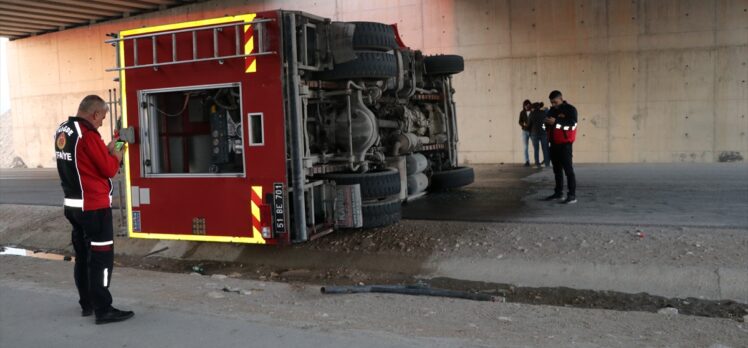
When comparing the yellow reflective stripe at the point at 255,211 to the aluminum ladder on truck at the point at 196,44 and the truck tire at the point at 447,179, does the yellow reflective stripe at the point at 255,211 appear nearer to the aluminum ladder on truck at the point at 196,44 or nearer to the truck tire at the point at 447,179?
the aluminum ladder on truck at the point at 196,44

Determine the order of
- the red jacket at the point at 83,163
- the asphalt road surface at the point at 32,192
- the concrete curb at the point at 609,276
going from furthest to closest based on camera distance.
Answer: the asphalt road surface at the point at 32,192 < the concrete curb at the point at 609,276 < the red jacket at the point at 83,163

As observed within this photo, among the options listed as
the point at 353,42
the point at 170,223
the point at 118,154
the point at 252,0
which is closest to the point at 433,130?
the point at 353,42

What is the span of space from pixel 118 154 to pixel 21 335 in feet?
4.69

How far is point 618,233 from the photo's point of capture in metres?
7.37

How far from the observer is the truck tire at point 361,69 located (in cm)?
733

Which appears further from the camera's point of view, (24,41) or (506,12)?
(24,41)

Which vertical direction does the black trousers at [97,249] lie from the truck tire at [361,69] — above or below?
below

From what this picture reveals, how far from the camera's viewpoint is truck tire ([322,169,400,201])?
745 cm

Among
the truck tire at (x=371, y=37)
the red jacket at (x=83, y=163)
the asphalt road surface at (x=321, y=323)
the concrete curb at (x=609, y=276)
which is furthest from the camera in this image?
the truck tire at (x=371, y=37)

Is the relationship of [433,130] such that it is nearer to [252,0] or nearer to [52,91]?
[252,0]

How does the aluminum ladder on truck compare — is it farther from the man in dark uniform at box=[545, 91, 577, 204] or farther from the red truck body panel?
the man in dark uniform at box=[545, 91, 577, 204]

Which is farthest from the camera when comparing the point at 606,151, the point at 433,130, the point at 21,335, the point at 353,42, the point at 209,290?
the point at 606,151

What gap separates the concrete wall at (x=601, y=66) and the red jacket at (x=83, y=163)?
15614mm

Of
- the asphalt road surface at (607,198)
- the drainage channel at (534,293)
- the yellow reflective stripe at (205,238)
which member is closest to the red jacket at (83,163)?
the yellow reflective stripe at (205,238)
